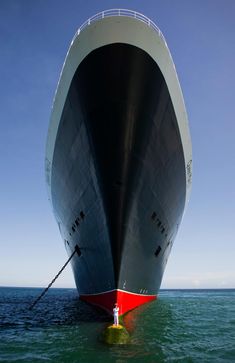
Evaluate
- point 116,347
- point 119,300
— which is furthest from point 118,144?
point 116,347

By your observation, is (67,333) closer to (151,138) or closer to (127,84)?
(151,138)

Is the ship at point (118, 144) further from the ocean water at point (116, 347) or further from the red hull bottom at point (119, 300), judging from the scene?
the ocean water at point (116, 347)

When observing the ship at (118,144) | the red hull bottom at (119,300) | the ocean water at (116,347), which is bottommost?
the ocean water at (116,347)

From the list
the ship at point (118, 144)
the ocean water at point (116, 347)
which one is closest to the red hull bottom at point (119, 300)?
the ship at point (118, 144)

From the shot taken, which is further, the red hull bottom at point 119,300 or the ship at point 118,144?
the red hull bottom at point 119,300

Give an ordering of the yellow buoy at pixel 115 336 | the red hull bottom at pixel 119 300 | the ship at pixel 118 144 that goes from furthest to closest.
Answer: the red hull bottom at pixel 119 300, the ship at pixel 118 144, the yellow buoy at pixel 115 336

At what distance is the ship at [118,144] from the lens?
380 inches

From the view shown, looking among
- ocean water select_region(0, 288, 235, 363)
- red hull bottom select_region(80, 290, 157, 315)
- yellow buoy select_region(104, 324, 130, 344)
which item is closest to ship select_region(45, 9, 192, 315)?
red hull bottom select_region(80, 290, 157, 315)

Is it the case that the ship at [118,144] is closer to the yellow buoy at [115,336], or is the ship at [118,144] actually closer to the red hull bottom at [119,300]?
the red hull bottom at [119,300]

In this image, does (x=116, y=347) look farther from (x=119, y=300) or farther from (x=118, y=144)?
(x=118, y=144)

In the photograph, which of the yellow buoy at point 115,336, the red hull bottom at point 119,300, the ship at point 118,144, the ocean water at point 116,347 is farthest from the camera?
the red hull bottom at point 119,300

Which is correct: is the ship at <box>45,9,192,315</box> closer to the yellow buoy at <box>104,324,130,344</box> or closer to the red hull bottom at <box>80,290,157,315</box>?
the red hull bottom at <box>80,290,157,315</box>

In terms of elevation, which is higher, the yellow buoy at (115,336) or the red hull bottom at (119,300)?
the red hull bottom at (119,300)

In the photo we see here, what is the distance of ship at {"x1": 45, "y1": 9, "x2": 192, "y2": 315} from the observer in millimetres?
9656
